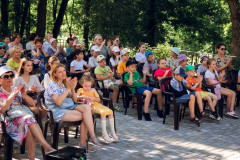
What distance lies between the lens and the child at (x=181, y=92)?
317 inches

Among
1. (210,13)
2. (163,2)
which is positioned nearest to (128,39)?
(163,2)

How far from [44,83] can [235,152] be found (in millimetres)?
3518

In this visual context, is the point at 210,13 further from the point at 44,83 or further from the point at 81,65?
the point at 44,83

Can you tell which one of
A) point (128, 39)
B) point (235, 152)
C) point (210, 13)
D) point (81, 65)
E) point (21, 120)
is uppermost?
point (210, 13)

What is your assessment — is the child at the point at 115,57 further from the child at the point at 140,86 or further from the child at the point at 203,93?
the child at the point at 203,93

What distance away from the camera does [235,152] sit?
21.4ft

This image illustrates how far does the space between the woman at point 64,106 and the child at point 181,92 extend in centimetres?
255

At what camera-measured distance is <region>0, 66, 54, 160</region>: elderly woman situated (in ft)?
17.4

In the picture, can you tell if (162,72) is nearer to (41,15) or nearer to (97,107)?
(97,107)

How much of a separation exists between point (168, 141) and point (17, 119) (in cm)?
278

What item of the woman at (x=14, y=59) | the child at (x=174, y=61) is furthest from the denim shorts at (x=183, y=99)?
the woman at (x=14, y=59)

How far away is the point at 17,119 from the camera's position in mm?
5414

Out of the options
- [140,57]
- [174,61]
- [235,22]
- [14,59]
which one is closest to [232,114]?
[174,61]

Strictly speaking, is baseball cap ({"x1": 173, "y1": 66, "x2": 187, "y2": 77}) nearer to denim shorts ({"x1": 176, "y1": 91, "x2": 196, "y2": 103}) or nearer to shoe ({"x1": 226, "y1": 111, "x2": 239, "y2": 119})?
denim shorts ({"x1": 176, "y1": 91, "x2": 196, "y2": 103})
